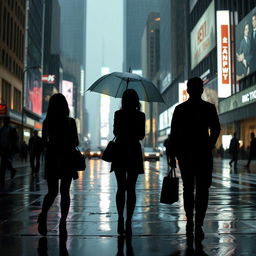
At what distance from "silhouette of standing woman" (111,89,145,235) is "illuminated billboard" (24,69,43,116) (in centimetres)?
6592

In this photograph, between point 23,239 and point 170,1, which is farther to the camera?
point 170,1

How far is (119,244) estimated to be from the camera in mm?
4684

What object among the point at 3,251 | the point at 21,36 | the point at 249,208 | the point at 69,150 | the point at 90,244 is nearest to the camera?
the point at 3,251

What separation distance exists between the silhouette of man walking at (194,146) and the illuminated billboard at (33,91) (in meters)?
66.4

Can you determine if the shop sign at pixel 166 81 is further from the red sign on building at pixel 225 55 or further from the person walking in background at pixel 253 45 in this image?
the person walking in background at pixel 253 45

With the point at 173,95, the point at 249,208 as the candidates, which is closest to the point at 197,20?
the point at 173,95

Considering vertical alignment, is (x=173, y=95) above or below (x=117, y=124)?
above

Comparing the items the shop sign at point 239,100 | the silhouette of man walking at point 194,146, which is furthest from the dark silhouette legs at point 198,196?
the shop sign at point 239,100

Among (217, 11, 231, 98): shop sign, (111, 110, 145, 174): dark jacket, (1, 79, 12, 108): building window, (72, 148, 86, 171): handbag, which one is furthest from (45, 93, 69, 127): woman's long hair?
(1, 79, 12, 108): building window

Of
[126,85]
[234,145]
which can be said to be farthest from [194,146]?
[234,145]

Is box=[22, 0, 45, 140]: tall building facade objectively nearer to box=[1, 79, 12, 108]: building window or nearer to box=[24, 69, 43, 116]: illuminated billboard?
box=[24, 69, 43, 116]: illuminated billboard

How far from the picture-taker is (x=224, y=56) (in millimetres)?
48469

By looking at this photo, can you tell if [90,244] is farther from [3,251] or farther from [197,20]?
[197,20]

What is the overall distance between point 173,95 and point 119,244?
101m
